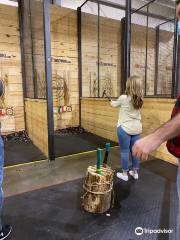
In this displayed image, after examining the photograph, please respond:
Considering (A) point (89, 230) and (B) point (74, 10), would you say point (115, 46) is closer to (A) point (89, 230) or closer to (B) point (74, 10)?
(B) point (74, 10)

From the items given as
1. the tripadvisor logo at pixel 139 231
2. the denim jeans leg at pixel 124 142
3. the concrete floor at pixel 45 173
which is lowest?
the tripadvisor logo at pixel 139 231

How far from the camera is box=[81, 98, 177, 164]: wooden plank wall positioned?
10.2ft

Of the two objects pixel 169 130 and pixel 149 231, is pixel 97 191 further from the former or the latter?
pixel 169 130

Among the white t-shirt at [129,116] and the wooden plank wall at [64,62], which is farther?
the wooden plank wall at [64,62]

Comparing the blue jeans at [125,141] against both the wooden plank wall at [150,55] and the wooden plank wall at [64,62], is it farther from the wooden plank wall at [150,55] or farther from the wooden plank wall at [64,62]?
the wooden plank wall at [64,62]

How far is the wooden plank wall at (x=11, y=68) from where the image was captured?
453 cm

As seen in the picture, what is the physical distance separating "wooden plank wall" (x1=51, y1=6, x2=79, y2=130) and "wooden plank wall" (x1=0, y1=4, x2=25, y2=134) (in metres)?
Result: 0.84

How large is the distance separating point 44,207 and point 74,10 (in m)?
4.84

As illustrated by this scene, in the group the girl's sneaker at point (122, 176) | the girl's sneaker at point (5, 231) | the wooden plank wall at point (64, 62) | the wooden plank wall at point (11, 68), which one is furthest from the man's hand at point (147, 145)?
the wooden plank wall at point (64, 62)

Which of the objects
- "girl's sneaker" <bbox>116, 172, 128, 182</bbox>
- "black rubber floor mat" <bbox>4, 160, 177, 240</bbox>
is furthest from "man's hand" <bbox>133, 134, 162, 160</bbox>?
"girl's sneaker" <bbox>116, 172, 128, 182</bbox>

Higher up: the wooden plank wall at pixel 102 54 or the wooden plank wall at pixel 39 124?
the wooden plank wall at pixel 102 54

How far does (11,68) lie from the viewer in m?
4.67

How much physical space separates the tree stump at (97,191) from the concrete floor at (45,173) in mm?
704

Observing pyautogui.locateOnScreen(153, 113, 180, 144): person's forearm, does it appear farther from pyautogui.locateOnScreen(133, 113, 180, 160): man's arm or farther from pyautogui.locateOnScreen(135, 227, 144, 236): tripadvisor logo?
pyautogui.locateOnScreen(135, 227, 144, 236): tripadvisor logo
